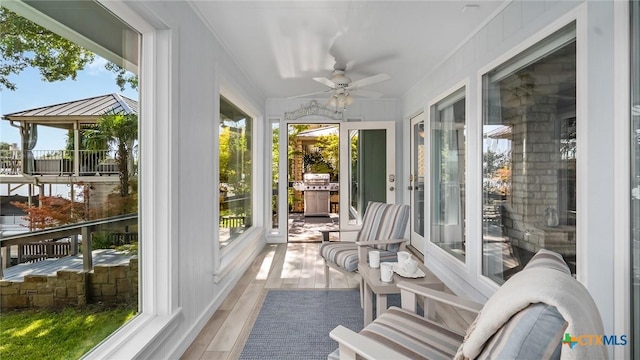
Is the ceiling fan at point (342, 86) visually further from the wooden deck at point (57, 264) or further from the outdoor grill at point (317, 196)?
the outdoor grill at point (317, 196)

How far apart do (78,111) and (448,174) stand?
335 centimetres

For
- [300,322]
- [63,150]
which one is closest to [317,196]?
[300,322]

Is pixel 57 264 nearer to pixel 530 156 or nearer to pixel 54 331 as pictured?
pixel 54 331

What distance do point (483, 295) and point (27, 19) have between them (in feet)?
10.7

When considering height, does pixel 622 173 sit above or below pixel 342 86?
below

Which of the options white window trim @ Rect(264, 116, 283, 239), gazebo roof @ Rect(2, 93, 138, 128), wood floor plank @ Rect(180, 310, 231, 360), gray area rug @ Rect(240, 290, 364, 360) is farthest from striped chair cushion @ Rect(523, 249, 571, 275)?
white window trim @ Rect(264, 116, 283, 239)

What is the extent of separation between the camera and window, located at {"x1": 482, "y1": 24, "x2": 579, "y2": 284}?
1812mm

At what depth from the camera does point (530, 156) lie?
2.15m

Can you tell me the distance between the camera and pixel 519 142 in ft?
7.47

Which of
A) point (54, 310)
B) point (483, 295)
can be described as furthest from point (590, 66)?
point (54, 310)

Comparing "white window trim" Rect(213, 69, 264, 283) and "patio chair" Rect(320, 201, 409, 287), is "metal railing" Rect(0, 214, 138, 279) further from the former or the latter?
"patio chair" Rect(320, 201, 409, 287)

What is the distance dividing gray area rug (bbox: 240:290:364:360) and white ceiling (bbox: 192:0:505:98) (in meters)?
2.46

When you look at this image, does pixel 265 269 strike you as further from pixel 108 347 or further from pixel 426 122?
pixel 426 122

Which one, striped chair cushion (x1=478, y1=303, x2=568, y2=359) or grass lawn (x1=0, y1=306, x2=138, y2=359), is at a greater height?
striped chair cushion (x1=478, y1=303, x2=568, y2=359)
